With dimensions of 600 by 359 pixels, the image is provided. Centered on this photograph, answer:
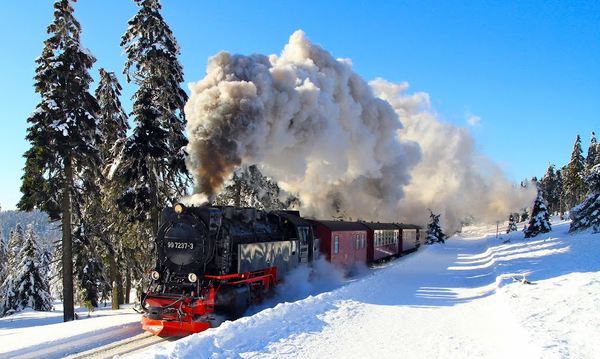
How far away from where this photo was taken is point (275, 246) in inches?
445

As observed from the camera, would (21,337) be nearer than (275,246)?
Yes

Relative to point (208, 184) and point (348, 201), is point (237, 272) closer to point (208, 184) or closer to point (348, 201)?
point (208, 184)

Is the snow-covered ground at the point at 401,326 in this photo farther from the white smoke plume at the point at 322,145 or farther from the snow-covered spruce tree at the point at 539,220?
the snow-covered spruce tree at the point at 539,220

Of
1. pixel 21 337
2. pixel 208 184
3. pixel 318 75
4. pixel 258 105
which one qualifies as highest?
pixel 318 75

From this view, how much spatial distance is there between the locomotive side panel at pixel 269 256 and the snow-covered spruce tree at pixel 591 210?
2103 cm

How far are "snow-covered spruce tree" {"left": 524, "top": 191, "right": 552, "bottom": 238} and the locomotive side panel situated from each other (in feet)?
92.6

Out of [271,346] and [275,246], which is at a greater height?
[275,246]

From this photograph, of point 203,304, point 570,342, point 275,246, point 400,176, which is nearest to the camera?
point 570,342

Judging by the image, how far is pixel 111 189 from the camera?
1648 centimetres

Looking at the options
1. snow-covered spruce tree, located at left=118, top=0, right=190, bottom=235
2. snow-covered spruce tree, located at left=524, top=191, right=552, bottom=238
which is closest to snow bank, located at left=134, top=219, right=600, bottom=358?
snow-covered spruce tree, located at left=118, top=0, right=190, bottom=235

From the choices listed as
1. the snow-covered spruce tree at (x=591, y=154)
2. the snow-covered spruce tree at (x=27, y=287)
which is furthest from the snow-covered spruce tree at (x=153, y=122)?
the snow-covered spruce tree at (x=591, y=154)

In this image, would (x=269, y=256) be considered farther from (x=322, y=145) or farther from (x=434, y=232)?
(x=434, y=232)

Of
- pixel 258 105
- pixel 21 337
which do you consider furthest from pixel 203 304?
pixel 258 105

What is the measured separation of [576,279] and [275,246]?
338 inches
